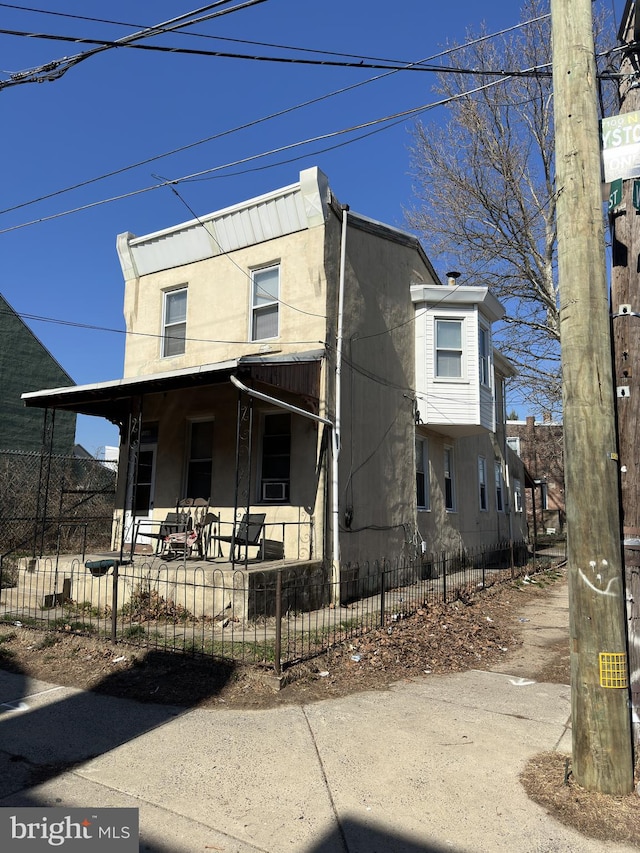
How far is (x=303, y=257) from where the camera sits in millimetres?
11891

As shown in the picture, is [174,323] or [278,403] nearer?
[278,403]

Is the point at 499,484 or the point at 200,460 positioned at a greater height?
the point at 200,460

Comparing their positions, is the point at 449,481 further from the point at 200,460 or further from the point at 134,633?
the point at 134,633

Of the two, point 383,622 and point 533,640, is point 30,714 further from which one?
point 533,640

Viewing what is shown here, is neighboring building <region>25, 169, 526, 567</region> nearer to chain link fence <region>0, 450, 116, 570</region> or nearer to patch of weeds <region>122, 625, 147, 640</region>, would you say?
patch of weeds <region>122, 625, 147, 640</region>

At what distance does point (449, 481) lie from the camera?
1628cm

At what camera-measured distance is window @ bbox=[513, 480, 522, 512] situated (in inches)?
873

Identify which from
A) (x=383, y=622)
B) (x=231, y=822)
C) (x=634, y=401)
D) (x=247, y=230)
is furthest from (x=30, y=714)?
(x=247, y=230)

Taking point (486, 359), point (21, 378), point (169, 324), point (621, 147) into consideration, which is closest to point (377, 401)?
point (486, 359)

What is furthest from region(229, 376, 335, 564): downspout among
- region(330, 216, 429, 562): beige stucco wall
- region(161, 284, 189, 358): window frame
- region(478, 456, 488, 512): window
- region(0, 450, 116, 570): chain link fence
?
region(478, 456, 488, 512): window

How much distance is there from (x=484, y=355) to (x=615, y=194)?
36.1 feet

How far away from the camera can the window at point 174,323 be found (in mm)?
13616

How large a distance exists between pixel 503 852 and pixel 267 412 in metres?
9.30

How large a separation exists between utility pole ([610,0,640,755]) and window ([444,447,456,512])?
38.0ft
